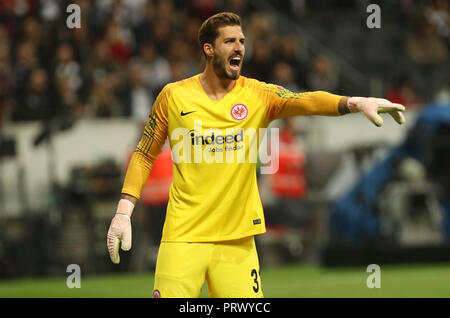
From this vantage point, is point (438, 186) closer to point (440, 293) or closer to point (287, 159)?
point (287, 159)

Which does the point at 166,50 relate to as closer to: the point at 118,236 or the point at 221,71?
the point at 221,71

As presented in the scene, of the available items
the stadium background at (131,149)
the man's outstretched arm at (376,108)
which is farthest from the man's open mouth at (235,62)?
the stadium background at (131,149)

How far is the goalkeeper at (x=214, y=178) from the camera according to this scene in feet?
16.0

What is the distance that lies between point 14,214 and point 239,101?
7.54 m

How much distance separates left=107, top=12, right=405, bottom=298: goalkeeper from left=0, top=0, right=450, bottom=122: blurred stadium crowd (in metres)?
7.57

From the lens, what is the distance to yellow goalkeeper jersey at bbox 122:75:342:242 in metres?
4.96

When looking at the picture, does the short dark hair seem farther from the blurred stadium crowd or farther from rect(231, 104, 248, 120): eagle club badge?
the blurred stadium crowd

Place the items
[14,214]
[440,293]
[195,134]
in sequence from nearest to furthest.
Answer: [195,134]
[440,293]
[14,214]

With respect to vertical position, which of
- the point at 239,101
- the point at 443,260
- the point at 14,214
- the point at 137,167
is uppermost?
the point at 239,101

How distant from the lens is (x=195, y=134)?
16.5 ft

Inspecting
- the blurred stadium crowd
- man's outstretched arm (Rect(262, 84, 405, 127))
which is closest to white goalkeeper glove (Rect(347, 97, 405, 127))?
man's outstretched arm (Rect(262, 84, 405, 127))

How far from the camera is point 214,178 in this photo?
499cm

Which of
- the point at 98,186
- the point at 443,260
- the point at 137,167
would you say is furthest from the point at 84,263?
the point at 137,167

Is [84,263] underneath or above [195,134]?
underneath
